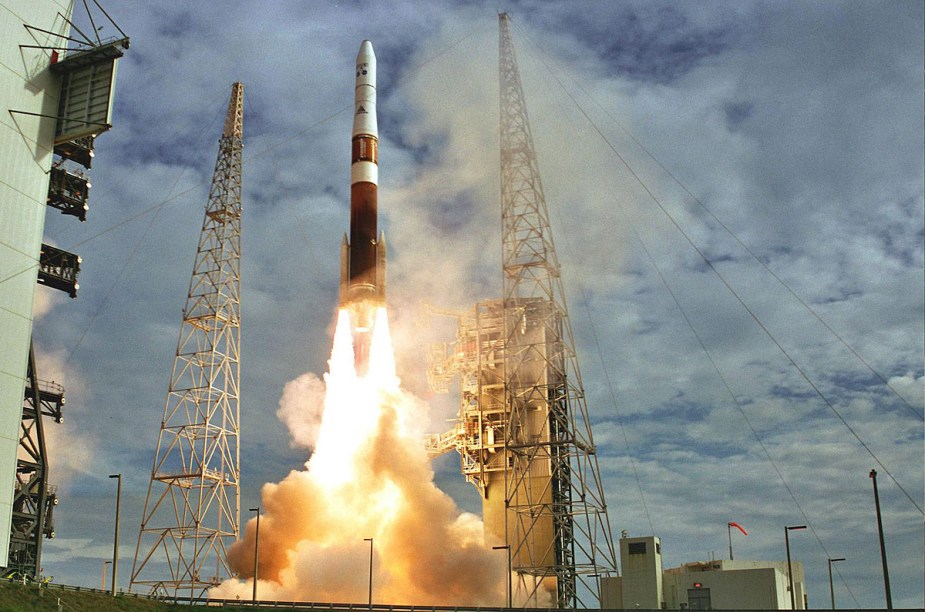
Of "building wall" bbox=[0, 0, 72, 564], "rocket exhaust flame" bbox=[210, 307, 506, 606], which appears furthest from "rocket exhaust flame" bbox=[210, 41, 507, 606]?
"building wall" bbox=[0, 0, 72, 564]

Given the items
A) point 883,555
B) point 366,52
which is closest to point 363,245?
point 366,52

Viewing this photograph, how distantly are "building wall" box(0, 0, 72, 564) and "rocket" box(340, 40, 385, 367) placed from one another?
28878 mm

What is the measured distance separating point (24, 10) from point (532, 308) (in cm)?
5008

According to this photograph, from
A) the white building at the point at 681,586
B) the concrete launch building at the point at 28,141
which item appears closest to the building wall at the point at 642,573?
the white building at the point at 681,586

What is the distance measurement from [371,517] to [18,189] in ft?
136

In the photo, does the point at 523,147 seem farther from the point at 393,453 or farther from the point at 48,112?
the point at 48,112

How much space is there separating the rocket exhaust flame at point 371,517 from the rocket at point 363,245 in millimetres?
1156

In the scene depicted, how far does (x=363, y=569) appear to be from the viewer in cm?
8612

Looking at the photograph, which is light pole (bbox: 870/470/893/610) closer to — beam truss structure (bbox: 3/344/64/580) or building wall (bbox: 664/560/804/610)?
building wall (bbox: 664/560/804/610)

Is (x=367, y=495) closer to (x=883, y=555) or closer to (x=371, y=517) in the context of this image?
(x=371, y=517)

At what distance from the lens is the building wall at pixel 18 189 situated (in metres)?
65.7

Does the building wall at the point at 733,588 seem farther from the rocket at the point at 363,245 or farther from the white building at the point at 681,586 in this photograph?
the rocket at the point at 363,245

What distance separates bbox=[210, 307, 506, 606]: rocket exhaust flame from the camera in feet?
292

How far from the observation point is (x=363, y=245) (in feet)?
303
